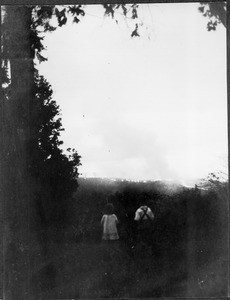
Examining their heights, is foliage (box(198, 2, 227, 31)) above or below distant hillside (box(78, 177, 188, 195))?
above

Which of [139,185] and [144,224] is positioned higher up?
[139,185]

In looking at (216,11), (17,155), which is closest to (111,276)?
(17,155)

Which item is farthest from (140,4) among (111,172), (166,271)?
(166,271)

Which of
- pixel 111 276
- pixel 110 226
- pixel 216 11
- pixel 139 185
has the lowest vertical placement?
pixel 111 276

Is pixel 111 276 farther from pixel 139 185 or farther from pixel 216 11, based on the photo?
pixel 216 11

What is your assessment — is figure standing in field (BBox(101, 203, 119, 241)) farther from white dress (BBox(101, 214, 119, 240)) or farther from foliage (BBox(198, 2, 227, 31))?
foliage (BBox(198, 2, 227, 31))

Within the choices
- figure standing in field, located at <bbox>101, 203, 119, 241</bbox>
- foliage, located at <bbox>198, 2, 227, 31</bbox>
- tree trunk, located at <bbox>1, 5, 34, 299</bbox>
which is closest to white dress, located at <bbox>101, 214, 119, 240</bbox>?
figure standing in field, located at <bbox>101, 203, 119, 241</bbox>

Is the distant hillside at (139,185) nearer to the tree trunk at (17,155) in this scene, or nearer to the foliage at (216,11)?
the tree trunk at (17,155)
